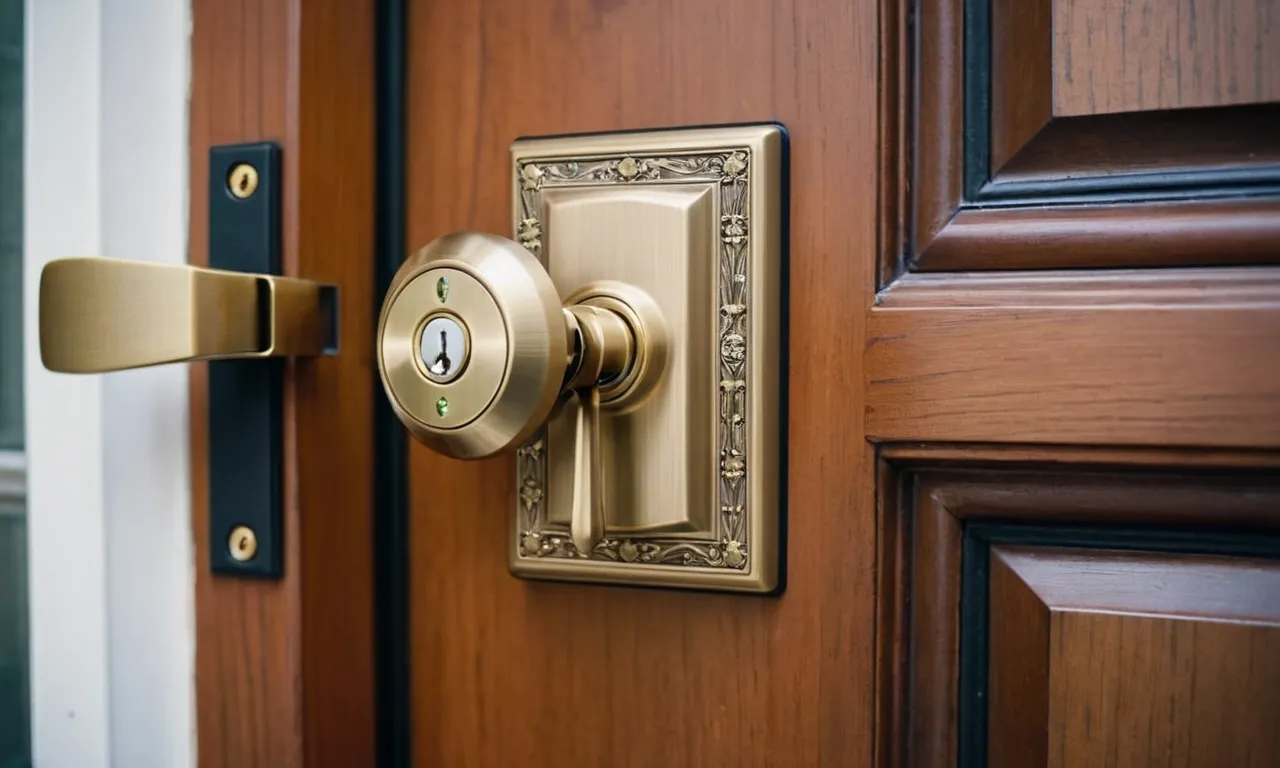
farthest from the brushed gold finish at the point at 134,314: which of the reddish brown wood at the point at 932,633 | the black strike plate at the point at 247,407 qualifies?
the reddish brown wood at the point at 932,633

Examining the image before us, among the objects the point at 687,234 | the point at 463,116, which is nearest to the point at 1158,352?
the point at 687,234

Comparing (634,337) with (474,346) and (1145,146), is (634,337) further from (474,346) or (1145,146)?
(1145,146)

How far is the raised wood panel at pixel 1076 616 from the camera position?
28cm

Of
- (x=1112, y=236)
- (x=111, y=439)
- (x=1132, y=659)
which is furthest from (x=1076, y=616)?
(x=111, y=439)

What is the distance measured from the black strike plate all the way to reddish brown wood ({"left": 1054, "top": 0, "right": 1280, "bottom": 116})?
0.27 metres

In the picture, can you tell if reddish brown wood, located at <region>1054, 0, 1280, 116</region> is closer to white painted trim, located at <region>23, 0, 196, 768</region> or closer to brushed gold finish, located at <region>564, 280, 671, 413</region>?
brushed gold finish, located at <region>564, 280, 671, 413</region>

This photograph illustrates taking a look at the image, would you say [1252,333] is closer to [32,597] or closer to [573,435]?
[573,435]

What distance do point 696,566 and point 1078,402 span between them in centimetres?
14

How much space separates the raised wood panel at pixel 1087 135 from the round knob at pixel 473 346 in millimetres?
132

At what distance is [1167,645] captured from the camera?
0.29m

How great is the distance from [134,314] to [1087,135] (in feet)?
1.03

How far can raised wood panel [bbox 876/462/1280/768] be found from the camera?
28 centimetres

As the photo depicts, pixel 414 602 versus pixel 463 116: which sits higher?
pixel 463 116

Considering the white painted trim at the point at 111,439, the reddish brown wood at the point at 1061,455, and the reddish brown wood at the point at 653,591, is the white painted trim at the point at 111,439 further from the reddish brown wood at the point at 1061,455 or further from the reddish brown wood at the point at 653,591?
the reddish brown wood at the point at 1061,455
